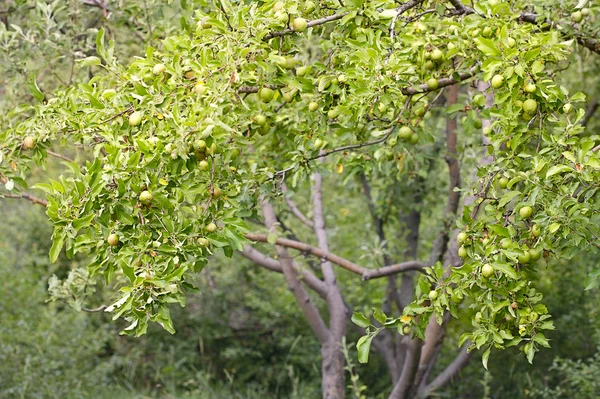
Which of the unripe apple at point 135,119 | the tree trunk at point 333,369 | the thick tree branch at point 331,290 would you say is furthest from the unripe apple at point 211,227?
the tree trunk at point 333,369

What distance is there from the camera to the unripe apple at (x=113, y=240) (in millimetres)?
1941

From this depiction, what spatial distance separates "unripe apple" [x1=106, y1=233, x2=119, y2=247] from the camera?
1.94m

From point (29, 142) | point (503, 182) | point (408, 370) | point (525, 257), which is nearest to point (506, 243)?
point (525, 257)

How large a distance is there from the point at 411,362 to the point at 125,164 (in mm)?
2261

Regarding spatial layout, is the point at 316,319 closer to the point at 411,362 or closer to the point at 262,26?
the point at 411,362

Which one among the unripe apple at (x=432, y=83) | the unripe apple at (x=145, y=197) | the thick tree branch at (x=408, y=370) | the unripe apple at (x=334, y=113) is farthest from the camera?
the thick tree branch at (x=408, y=370)

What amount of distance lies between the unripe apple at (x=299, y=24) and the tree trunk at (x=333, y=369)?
2802mm

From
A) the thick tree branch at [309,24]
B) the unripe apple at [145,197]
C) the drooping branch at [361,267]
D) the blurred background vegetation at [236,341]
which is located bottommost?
the blurred background vegetation at [236,341]

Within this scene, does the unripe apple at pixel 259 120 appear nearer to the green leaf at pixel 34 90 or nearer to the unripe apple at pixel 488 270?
the green leaf at pixel 34 90

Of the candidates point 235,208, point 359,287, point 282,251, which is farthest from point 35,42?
point 359,287

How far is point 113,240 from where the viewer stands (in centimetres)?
194

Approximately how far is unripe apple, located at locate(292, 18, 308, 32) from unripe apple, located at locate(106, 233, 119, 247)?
759 mm

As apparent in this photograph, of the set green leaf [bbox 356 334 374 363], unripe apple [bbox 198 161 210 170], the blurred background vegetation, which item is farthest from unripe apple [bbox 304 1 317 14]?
the blurred background vegetation

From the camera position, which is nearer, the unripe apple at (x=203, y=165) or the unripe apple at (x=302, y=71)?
the unripe apple at (x=203, y=165)
